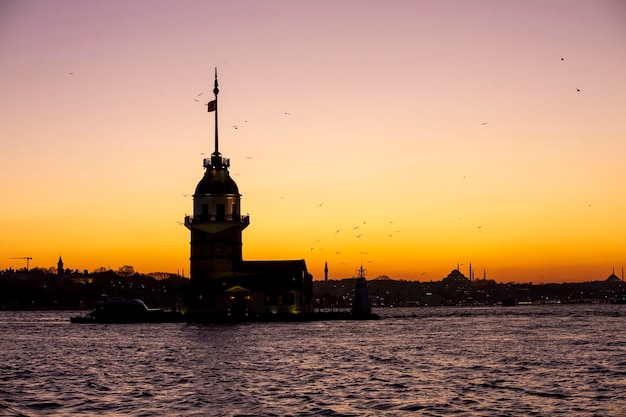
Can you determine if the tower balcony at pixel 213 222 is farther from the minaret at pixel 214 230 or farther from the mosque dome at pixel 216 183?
the mosque dome at pixel 216 183

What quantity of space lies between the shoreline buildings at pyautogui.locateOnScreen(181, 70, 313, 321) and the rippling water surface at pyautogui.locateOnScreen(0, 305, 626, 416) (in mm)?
28996

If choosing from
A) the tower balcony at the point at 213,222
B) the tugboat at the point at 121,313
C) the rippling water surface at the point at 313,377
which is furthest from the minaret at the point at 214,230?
the rippling water surface at the point at 313,377

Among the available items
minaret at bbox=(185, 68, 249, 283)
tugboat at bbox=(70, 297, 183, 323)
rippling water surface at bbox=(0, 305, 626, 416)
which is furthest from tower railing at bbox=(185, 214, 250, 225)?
rippling water surface at bbox=(0, 305, 626, 416)

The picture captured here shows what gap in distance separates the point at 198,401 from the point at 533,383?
16949 millimetres

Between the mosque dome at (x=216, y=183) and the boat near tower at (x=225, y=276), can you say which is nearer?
the boat near tower at (x=225, y=276)

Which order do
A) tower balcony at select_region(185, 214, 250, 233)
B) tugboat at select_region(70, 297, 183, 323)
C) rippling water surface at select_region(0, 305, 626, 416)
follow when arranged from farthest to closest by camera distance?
tugboat at select_region(70, 297, 183, 323)
tower balcony at select_region(185, 214, 250, 233)
rippling water surface at select_region(0, 305, 626, 416)

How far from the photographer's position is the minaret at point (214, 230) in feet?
364

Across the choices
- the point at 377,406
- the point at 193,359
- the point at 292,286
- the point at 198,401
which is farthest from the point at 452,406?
the point at 292,286

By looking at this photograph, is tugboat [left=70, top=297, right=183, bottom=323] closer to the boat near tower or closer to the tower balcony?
the boat near tower

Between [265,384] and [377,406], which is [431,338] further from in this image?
[377,406]

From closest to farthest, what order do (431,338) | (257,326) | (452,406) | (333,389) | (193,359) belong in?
(452,406) < (333,389) < (193,359) < (431,338) < (257,326)

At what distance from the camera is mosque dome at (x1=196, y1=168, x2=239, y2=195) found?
112500mm

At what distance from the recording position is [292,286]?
4405 inches

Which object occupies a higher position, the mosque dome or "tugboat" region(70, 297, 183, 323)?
the mosque dome
